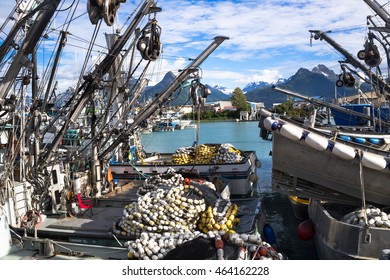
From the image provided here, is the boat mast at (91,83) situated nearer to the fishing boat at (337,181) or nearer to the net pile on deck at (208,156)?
the fishing boat at (337,181)

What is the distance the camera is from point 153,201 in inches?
314

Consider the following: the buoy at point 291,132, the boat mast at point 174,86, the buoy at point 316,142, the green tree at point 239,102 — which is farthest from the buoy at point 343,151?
the green tree at point 239,102

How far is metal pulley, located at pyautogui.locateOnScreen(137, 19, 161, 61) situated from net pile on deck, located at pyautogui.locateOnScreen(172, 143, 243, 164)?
5.42 meters

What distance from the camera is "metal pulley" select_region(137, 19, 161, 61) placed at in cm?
954

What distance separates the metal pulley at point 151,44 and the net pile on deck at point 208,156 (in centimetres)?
542

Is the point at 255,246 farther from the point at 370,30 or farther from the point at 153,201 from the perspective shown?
the point at 370,30

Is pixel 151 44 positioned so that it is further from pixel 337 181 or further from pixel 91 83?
pixel 337 181

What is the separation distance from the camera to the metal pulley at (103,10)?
21.8ft

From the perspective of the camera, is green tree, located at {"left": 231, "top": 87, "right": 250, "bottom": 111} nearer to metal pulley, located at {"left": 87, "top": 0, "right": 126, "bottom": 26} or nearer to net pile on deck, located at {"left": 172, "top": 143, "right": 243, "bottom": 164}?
net pile on deck, located at {"left": 172, "top": 143, "right": 243, "bottom": 164}

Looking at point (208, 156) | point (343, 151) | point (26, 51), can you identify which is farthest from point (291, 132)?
point (208, 156)

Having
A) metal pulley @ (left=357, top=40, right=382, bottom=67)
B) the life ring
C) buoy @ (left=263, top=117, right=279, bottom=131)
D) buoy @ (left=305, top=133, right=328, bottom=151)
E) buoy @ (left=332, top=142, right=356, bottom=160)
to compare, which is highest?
metal pulley @ (left=357, top=40, right=382, bottom=67)

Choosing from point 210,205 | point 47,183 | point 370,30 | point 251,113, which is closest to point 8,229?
→ point 47,183

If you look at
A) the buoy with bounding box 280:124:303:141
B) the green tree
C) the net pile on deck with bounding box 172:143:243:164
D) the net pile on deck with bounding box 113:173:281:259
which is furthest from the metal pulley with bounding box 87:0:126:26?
the green tree

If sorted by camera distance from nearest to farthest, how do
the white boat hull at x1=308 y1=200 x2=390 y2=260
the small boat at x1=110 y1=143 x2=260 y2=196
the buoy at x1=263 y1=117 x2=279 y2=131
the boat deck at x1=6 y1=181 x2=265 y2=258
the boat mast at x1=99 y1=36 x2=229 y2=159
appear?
1. the white boat hull at x1=308 y1=200 x2=390 y2=260
2. the boat deck at x1=6 y1=181 x2=265 y2=258
3. the buoy at x1=263 y1=117 x2=279 y2=131
4. the boat mast at x1=99 y1=36 x2=229 y2=159
5. the small boat at x1=110 y1=143 x2=260 y2=196
